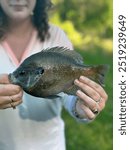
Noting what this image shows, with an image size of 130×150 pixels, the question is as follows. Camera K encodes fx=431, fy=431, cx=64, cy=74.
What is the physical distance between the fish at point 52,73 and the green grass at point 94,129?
0.44 ft

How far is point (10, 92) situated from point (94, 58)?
253mm

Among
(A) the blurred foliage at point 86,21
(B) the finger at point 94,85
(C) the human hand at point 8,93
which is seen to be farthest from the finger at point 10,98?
(A) the blurred foliage at point 86,21

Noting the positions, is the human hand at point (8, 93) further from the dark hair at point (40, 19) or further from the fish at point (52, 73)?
the dark hair at point (40, 19)

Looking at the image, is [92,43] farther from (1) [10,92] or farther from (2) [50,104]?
(1) [10,92]

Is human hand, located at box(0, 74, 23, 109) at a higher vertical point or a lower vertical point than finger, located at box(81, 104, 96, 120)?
higher

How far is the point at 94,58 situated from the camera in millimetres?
849

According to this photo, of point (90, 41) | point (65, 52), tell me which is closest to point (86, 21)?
point (90, 41)

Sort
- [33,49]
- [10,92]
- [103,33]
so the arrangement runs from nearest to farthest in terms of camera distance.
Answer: [10,92], [33,49], [103,33]

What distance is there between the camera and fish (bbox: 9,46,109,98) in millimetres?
653

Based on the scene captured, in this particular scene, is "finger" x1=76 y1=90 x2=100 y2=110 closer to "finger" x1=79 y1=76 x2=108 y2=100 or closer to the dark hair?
"finger" x1=79 y1=76 x2=108 y2=100

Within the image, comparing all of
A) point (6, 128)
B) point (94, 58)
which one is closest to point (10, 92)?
point (6, 128)

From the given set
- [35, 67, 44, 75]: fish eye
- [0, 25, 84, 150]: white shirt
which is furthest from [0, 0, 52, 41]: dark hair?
[35, 67, 44, 75]: fish eye

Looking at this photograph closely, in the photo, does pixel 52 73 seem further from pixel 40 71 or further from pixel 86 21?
pixel 86 21

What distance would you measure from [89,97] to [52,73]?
74 millimetres
